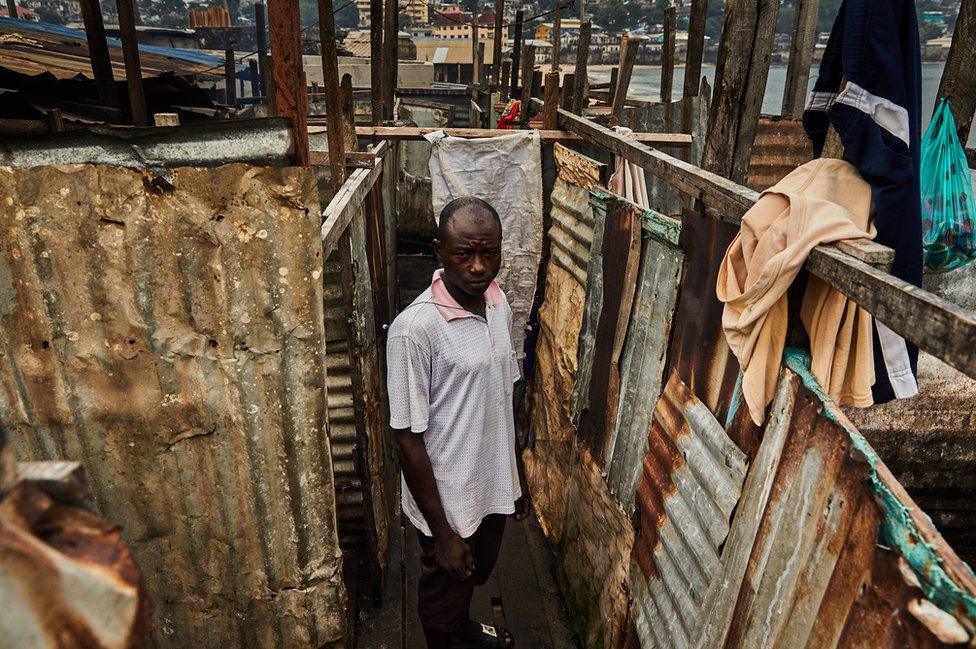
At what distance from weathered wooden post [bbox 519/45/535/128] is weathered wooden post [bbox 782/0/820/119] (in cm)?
307

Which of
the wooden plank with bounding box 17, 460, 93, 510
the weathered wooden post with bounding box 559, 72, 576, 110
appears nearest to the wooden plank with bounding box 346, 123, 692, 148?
the weathered wooden post with bounding box 559, 72, 576, 110

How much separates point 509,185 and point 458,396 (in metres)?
2.35

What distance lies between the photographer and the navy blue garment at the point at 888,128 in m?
1.67

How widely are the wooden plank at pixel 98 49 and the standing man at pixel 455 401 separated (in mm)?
2256

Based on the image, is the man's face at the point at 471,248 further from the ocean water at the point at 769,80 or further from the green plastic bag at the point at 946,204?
the ocean water at the point at 769,80

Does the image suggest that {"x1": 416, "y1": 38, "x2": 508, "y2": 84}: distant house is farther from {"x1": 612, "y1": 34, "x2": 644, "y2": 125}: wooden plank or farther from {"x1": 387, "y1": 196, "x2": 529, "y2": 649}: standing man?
{"x1": 387, "y1": 196, "x2": 529, "y2": 649}: standing man

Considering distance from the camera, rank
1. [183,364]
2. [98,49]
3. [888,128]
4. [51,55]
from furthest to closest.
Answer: [51,55] < [98,49] < [183,364] < [888,128]

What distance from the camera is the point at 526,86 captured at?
5891mm

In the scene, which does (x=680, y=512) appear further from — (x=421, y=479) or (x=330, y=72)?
(x=330, y=72)

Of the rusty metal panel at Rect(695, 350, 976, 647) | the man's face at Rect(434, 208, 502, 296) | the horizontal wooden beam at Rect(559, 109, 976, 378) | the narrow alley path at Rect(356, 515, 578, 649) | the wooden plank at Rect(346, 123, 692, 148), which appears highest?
the horizontal wooden beam at Rect(559, 109, 976, 378)

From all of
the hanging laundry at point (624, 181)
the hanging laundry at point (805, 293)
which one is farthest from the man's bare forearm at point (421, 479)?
the hanging laundry at point (624, 181)

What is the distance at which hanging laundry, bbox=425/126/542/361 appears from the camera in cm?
445

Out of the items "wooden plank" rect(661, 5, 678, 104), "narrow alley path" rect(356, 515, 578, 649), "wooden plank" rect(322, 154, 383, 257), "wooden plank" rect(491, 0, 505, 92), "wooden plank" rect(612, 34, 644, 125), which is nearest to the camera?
"wooden plank" rect(322, 154, 383, 257)

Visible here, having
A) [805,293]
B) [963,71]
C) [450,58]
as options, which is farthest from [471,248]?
[450,58]
